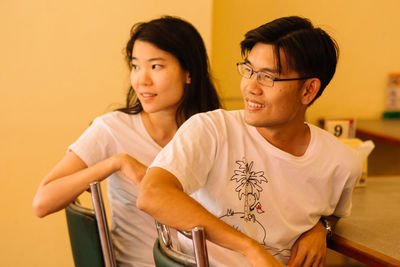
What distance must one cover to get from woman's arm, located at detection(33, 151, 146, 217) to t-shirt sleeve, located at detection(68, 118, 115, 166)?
2.2 inches

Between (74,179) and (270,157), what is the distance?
583 millimetres

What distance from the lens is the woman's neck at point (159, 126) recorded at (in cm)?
158

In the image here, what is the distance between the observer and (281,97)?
119 cm

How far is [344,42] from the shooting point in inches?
110

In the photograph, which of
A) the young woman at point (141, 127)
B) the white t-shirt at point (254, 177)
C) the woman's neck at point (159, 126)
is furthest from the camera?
the woman's neck at point (159, 126)

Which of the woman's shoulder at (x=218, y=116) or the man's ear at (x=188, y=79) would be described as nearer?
the woman's shoulder at (x=218, y=116)

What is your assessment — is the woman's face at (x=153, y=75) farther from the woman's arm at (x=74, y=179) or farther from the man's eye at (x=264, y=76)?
the man's eye at (x=264, y=76)

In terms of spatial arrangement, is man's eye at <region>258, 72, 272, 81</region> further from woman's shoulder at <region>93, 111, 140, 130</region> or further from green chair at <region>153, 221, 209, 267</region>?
woman's shoulder at <region>93, 111, 140, 130</region>

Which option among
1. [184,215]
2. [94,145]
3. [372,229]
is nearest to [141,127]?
[94,145]

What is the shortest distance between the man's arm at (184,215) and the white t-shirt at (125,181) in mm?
482

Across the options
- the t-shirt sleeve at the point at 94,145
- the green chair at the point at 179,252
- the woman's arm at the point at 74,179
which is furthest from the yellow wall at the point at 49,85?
the green chair at the point at 179,252

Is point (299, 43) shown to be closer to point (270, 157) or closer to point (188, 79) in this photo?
point (270, 157)

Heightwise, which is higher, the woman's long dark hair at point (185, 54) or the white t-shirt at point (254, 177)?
the woman's long dark hair at point (185, 54)

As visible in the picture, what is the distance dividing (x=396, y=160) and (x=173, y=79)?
204 cm
